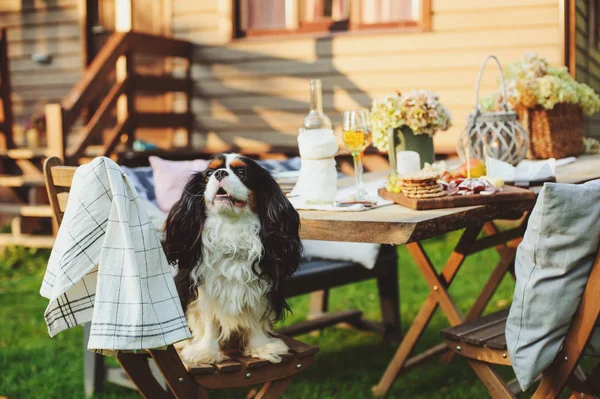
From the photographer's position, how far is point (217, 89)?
7824 mm

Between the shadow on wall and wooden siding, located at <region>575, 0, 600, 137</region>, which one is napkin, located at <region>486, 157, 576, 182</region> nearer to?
wooden siding, located at <region>575, 0, 600, 137</region>

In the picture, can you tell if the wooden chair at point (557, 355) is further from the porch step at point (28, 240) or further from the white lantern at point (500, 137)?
the porch step at point (28, 240)

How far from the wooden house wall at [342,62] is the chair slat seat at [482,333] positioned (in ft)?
13.5

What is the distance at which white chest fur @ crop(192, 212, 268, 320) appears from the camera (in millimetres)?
2152

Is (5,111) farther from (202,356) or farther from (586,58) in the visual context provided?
(202,356)

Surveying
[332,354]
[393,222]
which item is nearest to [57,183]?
[393,222]

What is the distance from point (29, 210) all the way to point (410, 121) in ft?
15.3

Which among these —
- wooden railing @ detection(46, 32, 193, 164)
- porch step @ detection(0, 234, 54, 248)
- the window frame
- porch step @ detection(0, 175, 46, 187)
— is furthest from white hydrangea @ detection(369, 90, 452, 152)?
the window frame

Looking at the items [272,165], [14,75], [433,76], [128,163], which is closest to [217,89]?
[128,163]

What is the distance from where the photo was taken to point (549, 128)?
404cm

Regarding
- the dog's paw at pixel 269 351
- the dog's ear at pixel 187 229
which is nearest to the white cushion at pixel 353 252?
the dog's paw at pixel 269 351

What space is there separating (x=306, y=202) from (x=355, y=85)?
4.57m

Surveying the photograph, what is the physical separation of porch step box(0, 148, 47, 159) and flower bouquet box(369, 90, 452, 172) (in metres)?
4.60

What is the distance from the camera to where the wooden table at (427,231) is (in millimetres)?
2299
